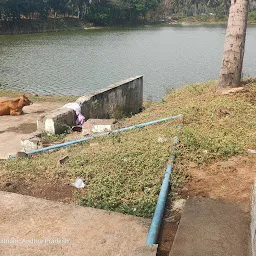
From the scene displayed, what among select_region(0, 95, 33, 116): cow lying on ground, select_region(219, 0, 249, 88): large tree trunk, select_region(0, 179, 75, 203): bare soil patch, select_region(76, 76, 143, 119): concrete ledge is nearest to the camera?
select_region(0, 179, 75, 203): bare soil patch

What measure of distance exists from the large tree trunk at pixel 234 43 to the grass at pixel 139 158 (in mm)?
1555

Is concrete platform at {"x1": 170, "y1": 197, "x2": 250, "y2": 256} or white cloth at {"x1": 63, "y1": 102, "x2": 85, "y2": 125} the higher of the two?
concrete platform at {"x1": 170, "y1": 197, "x2": 250, "y2": 256}

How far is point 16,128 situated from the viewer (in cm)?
838

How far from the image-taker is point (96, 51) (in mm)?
27938

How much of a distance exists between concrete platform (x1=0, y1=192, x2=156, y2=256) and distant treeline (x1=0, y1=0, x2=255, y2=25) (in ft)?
164

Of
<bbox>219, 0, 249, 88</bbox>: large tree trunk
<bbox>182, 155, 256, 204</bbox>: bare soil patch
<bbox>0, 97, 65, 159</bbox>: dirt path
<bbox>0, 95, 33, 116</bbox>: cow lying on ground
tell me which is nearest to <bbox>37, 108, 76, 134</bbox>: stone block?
<bbox>0, 97, 65, 159</bbox>: dirt path

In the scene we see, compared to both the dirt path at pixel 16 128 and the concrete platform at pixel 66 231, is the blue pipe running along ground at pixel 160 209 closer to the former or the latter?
the concrete platform at pixel 66 231

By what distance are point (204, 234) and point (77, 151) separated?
304 centimetres

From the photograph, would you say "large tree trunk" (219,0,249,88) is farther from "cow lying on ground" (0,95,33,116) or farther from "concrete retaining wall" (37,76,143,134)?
"cow lying on ground" (0,95,33,116)

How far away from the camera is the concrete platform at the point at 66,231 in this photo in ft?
8.73

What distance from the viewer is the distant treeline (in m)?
51.3

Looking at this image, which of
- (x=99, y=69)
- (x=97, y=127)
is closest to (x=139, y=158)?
(x=97, y=127)

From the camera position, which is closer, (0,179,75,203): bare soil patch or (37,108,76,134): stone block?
(0,179,75,203): bare soil patch

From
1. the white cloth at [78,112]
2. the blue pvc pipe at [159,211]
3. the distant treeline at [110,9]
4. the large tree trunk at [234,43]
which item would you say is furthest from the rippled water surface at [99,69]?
the distant treeline at [110,9]
